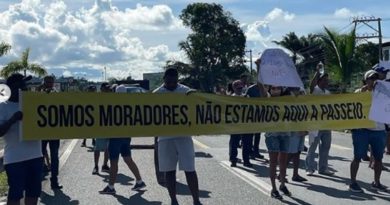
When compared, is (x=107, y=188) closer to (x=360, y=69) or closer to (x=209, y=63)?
(x=360, y=69)

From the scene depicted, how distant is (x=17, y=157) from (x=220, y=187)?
4.43 m

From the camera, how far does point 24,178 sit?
22.0 feet

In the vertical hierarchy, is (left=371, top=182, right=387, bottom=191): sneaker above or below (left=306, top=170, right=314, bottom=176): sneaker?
above

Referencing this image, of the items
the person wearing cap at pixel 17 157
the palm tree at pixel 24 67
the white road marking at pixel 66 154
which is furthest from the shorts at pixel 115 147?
the palm tree at pixel 24 67

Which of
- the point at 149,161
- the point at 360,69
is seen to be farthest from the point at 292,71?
the point at 360,69

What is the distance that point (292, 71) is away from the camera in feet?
30.7

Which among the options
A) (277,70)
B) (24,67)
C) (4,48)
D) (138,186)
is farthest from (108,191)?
(24,67)

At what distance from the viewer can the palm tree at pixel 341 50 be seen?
35094 mm

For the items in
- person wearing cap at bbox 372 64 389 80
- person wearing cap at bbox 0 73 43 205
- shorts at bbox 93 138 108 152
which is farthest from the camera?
shorts at bbox 93 138 108 152

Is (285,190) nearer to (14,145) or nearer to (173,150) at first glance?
(173,150)

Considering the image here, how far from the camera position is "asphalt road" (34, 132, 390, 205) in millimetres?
9227

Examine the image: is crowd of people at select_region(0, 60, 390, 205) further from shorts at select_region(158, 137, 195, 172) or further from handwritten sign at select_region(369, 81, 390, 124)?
handwritten sign at select_region(369, 81, 390, 124)

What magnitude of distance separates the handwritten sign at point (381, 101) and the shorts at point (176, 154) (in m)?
3.06

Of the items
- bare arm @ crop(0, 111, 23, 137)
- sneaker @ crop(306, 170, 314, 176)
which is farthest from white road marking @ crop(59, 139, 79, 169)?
bare arm @ crop(0, 111, 23, 137)
